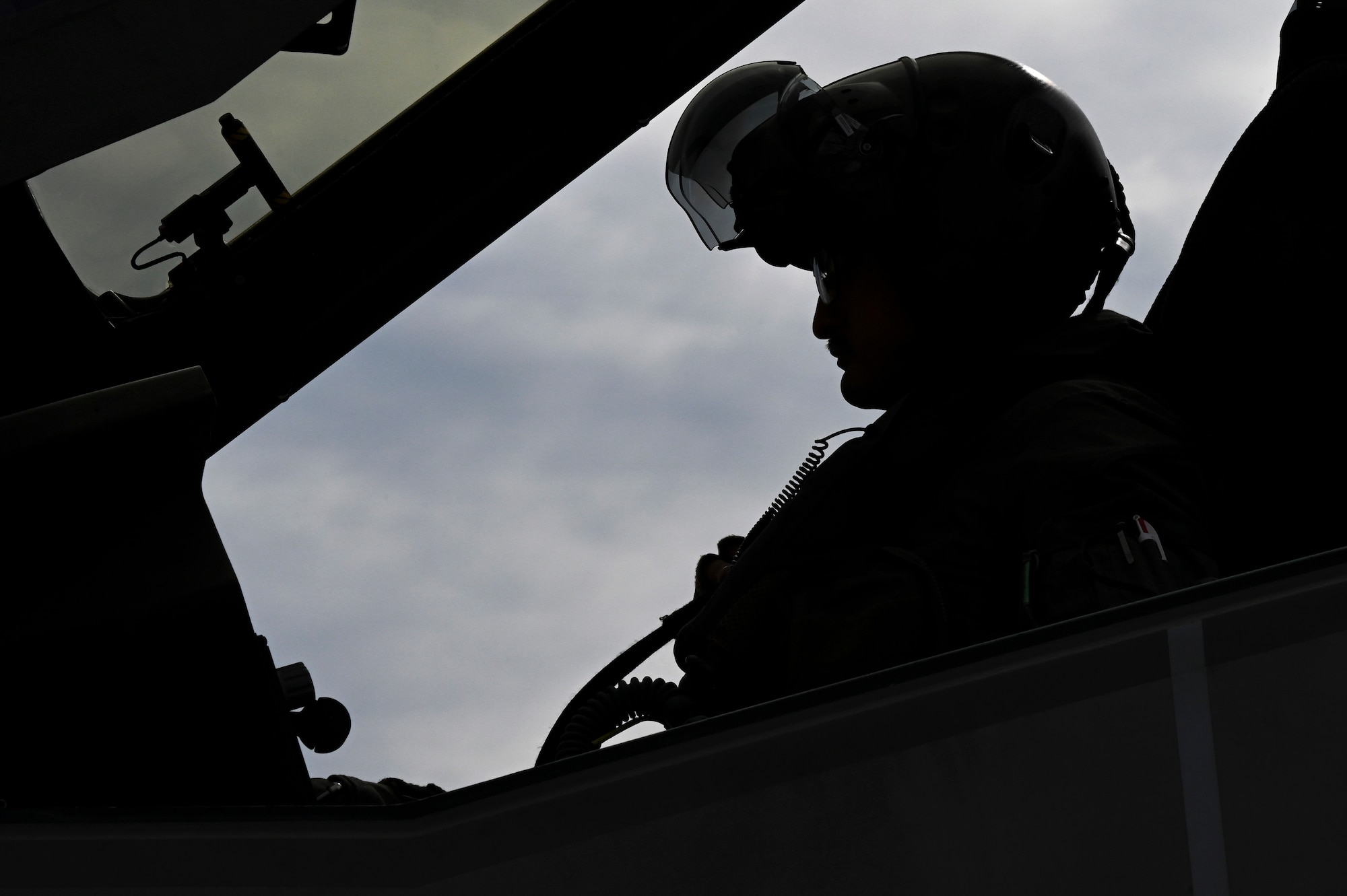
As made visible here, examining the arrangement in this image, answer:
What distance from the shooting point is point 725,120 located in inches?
69.6

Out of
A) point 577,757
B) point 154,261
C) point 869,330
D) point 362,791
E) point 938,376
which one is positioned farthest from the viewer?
point 869,330

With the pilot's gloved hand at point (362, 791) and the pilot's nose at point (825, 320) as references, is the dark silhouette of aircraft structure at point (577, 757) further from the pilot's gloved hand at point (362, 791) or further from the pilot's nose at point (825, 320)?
the pilot's nose at point (825, 320)

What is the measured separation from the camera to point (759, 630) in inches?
56.8

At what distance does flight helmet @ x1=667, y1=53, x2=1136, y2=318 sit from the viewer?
5.33 feet

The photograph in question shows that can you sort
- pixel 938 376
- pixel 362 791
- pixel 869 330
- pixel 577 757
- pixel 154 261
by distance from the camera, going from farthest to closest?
pixel 869 330 → pixel 938 376 → pixel 154 261 → pixel 362 791 → pixel 577 757

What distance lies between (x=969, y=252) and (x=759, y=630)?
537 millimetres

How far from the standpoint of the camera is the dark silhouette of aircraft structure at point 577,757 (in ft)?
2.17

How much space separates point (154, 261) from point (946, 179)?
3.01ft

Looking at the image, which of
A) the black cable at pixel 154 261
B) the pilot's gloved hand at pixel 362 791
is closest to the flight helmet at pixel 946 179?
the black cable at pixel 154 261

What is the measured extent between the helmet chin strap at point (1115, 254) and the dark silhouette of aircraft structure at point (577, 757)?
0.88ft

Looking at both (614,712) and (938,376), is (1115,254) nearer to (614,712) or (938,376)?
(938,376)

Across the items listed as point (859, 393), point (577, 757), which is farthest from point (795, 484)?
point (577, 757)

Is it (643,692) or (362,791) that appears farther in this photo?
(643,692)

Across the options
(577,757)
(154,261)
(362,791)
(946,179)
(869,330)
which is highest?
(154,261)
